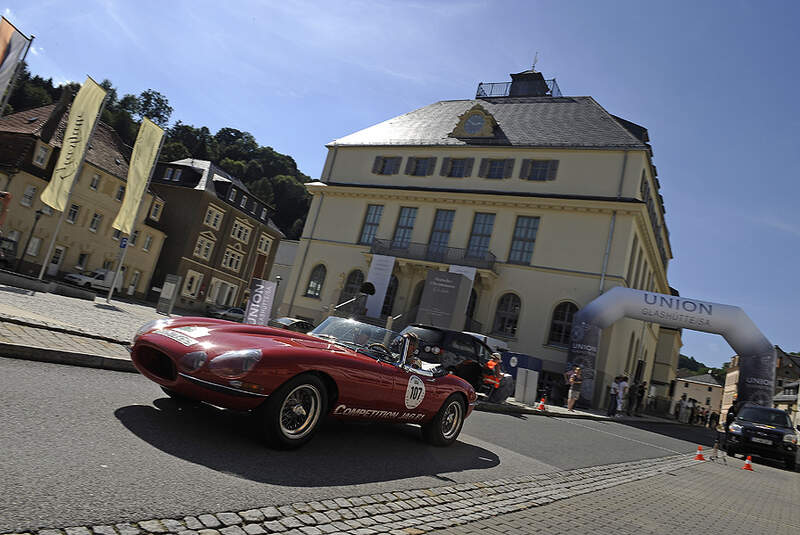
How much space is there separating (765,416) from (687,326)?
→ 30.3ft

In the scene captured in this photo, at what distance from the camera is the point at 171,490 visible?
3.41 meters

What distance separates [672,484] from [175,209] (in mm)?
50669

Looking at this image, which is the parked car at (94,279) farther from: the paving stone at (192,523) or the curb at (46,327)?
the paving stone at (192,523)

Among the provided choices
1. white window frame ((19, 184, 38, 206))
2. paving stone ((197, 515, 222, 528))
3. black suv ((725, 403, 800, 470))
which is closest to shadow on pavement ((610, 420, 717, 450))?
black suv ((725, 403, 800, 470))

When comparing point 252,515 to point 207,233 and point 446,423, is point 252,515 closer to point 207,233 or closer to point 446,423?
point 446,423

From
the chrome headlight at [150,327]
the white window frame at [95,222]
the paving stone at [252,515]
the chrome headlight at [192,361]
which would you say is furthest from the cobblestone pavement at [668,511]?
the white window frame at [95,222]

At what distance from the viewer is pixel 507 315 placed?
3288 centimetres

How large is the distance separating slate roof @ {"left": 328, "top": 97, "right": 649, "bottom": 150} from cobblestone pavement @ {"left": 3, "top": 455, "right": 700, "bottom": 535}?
1189 inches

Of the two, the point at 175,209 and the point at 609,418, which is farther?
the point at 175,209

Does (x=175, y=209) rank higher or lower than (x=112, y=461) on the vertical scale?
higher

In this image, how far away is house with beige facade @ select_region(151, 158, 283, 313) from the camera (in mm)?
50156

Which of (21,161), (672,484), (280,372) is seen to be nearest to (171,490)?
(280,372)

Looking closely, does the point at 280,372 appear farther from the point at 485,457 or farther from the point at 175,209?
the point at 175,209

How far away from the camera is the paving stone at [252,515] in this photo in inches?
129
